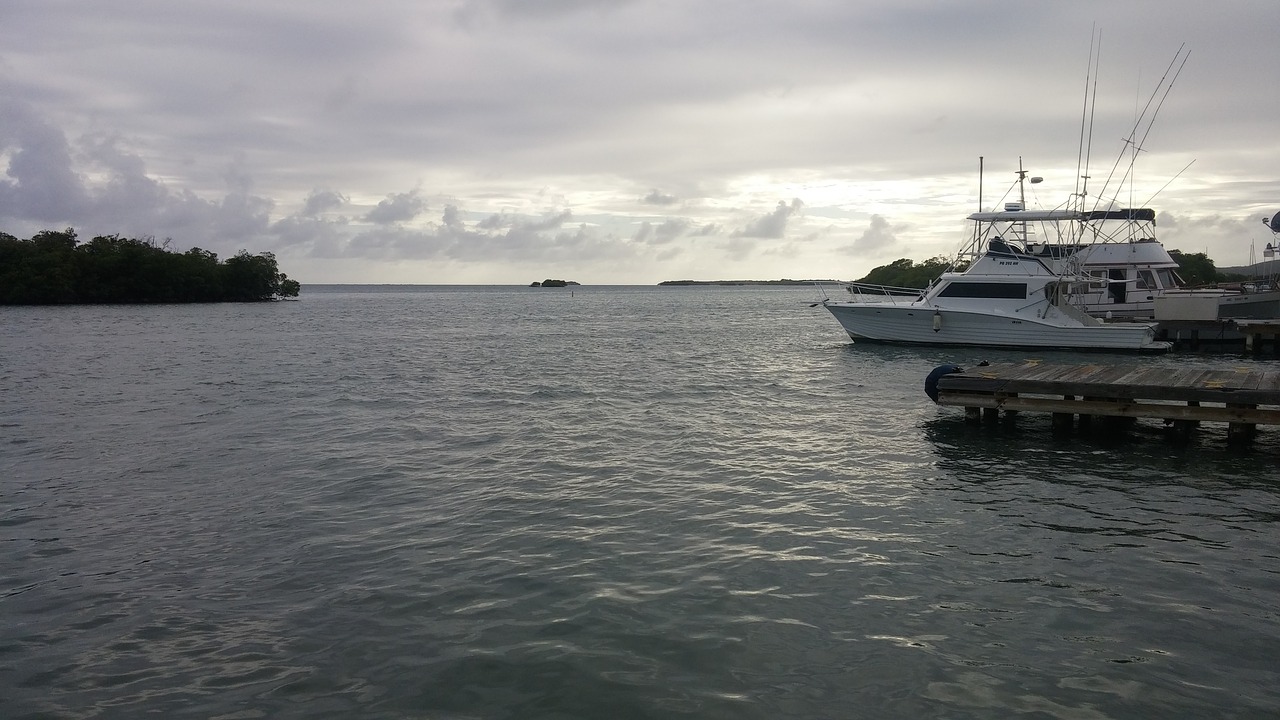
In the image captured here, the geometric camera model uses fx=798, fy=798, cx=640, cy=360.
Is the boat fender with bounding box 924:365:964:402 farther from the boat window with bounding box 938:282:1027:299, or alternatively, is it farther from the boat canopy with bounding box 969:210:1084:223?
the boat canopy with bounding box 969:210:1084:223

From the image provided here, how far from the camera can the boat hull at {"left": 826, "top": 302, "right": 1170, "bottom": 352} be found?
33.0 m

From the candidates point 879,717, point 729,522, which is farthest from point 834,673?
point 729,522

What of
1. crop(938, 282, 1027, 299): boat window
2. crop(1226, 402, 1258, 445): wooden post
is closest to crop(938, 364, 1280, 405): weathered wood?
crop(1226, 402, 1258, 445): wooden post

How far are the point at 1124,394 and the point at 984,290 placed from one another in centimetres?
2144

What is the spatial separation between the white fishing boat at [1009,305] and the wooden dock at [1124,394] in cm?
1732

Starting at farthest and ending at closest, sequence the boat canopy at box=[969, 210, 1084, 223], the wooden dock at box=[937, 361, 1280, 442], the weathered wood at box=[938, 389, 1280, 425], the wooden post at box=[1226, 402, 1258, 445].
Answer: the boat canopy at box=[969, 210, 1084, 223], the wooden post at box=[1226, 402, 1258, 445], the wooden dock at box=[937, 361, 1280, 442], the weathered wood at box=[938, 389, 1280, 425]

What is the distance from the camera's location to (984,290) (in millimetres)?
34812

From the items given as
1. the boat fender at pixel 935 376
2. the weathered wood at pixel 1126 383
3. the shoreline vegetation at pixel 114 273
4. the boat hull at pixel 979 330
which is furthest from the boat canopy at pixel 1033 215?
the shoreline vegetation at pixel 114 273

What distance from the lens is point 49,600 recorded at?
26.2 ft

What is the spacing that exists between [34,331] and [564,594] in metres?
60.7

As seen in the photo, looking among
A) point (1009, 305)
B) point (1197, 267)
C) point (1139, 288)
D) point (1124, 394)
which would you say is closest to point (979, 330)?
point (1009, 305)

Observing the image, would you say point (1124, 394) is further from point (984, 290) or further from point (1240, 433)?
point (984, 290)

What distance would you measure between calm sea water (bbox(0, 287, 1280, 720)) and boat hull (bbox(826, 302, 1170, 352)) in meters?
18.1

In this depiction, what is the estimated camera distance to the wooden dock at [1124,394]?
14023mm
